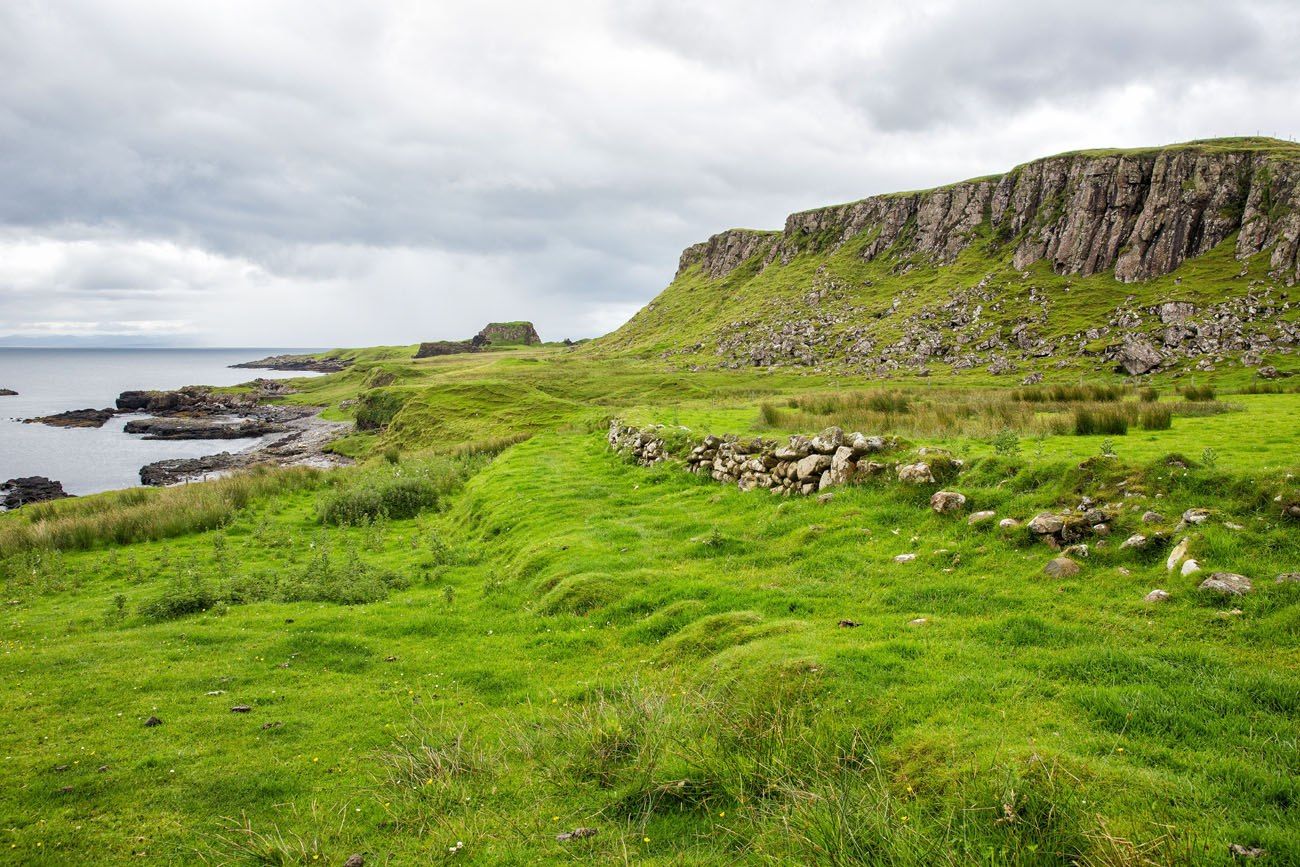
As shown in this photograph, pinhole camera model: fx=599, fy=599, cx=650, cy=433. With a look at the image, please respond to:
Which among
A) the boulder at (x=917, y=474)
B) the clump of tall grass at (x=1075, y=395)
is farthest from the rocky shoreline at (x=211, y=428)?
the clump of tall grass at (x=1075, y=395)

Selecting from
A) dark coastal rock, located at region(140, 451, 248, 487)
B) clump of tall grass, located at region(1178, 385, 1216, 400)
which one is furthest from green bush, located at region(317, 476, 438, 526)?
clump of tall grass, located at region(1178, 385, 1216, 400)

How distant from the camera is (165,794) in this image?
23.1 feet

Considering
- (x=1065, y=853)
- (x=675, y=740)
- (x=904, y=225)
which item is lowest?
(x=675, y=740)

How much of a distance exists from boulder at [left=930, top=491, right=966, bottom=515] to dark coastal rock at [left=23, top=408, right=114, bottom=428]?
12636cm

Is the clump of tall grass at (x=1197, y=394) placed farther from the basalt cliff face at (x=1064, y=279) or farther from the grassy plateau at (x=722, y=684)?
the basalt cliff face at (x=1064, y=279)

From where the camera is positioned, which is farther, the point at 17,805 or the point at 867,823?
the point at 17,805

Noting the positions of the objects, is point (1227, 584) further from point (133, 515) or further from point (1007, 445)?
point (133, 515)

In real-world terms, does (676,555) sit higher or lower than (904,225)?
lower

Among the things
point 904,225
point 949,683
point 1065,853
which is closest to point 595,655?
point 949,683

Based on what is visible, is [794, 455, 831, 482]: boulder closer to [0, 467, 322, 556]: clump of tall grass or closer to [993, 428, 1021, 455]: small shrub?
[993, 428, 1021, 455]: small shrub

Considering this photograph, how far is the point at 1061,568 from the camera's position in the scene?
9.58m

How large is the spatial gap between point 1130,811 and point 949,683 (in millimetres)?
2428

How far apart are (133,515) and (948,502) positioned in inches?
1192

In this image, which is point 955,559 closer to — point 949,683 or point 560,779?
point 949,683
